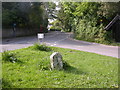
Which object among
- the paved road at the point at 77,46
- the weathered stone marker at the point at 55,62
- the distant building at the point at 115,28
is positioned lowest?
the paved road at the point at 77,46

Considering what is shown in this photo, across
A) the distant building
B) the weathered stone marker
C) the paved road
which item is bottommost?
the paved road

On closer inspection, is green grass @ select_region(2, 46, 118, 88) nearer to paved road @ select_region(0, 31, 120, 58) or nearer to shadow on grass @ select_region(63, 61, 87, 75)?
shadow on grass @ select_region(63, 61, 87, 75)

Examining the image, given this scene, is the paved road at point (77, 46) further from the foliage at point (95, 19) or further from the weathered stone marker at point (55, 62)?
the weathered stone marker at point (55, 62)

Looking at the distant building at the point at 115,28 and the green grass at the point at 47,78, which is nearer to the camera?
the green grass at the point at 47,78

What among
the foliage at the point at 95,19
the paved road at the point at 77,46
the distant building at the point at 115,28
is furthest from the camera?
the foliage at the point at 95,19

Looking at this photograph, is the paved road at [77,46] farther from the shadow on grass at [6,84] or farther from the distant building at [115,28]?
the shadow on grass at [6,84]

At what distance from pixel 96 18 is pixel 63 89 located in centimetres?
1713

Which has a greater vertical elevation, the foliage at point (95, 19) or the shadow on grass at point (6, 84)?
the foliage at point (95, 19)

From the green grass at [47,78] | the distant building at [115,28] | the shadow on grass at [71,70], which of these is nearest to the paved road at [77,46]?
the distant building at [115,28]

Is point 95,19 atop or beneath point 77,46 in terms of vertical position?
atop

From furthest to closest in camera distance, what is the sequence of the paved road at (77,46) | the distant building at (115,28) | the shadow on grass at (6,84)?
the distant building at (115,28)
the paved road at (77,46)
the shadow on grass at (6,84)

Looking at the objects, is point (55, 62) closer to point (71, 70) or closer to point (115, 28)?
point (71, 70)

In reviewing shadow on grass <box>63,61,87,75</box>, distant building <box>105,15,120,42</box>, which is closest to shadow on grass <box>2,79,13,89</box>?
shadow on grass <box>63,61,87,75</box>

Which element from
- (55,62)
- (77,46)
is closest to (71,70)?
(55,62)
